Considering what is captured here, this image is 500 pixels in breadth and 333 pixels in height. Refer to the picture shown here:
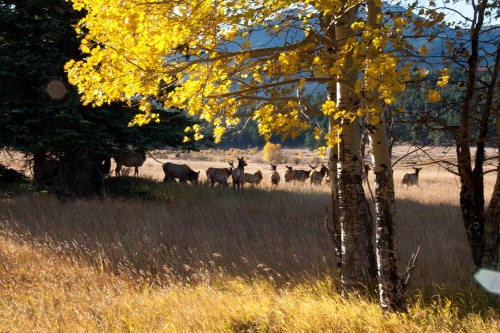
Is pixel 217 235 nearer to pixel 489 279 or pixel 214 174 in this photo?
pixel 489 279

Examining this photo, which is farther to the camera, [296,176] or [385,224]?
[296,176]

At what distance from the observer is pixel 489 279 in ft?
17.8

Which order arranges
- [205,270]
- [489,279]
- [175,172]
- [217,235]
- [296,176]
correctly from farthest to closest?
[296,176]
[175,172]
[217,235]
[205,270]
[489,279]

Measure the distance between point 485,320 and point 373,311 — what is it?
51.1 inches

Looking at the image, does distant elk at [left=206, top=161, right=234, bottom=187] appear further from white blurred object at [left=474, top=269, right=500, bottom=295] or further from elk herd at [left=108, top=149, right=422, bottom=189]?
white blurred object at [left=474, top=269, right=500, bottom=295]

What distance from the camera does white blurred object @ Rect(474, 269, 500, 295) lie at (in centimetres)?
525

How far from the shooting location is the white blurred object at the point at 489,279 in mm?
5254

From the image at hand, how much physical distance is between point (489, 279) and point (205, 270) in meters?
4.35

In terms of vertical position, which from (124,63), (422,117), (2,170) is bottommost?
(2,170)

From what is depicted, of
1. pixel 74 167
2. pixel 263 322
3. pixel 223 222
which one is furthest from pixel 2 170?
pixel 263 322

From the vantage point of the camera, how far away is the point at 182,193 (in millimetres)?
14719

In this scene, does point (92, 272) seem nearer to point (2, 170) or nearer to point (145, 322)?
point (145, 322)

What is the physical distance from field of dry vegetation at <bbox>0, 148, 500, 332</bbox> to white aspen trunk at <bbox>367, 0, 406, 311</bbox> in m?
0.24

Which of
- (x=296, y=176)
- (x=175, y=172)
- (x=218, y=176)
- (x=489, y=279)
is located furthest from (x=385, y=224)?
(x=296, y=176)
